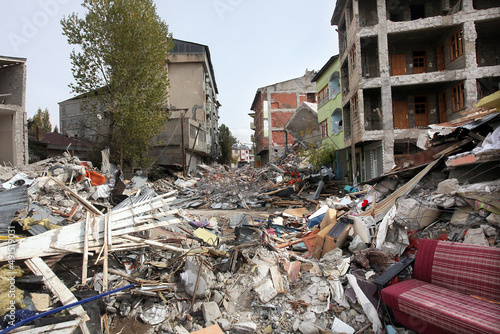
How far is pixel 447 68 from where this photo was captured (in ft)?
51.3

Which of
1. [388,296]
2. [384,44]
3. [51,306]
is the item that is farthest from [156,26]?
[388,296]

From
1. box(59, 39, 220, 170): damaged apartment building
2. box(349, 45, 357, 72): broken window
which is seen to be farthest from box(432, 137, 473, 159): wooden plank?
box(59, 39, 220, 170): damaged apartment building

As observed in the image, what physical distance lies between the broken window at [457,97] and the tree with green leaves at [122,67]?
640 inches

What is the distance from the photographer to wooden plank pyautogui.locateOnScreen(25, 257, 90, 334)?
3.58 metres

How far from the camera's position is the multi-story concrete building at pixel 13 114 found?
13812 mm

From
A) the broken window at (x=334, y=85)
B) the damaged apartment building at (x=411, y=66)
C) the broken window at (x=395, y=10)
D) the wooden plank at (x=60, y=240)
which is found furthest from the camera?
the broken window at (x=334, y=85)

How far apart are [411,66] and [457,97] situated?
118 inches

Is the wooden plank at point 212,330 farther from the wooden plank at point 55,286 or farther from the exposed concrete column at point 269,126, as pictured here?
the exposed concrete column at point 269,126

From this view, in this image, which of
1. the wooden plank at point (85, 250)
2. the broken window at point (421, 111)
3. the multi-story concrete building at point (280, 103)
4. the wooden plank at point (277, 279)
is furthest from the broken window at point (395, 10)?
the multi-story concrete building at point (280, 103)

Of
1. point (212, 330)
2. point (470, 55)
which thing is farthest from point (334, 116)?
point (212, 330)

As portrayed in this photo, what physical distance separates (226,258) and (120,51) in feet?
48.0

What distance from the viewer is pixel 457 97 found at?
14.9 m

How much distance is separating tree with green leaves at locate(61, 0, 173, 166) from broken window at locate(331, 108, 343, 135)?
12.2m

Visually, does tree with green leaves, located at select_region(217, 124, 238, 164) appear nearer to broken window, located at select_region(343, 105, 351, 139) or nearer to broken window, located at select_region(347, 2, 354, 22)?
broken window, located at select_region(343, 105, 351, 139)
